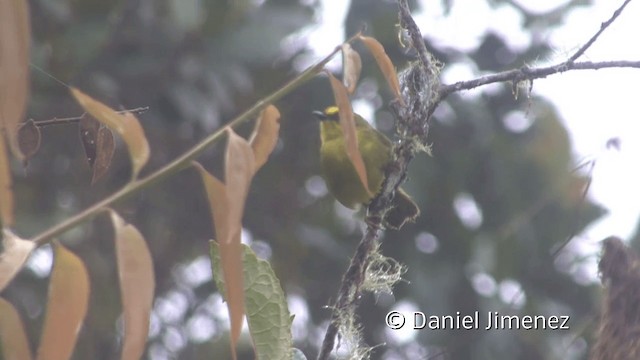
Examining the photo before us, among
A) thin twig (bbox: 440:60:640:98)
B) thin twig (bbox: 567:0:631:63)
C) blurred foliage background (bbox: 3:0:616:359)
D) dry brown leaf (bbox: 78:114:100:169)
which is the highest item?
blurred foliage background (bbox: 3:0:616:359)

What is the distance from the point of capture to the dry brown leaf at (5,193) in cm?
99

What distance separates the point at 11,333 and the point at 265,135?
13.5 inches

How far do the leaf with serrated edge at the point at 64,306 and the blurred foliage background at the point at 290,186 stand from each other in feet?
12.1

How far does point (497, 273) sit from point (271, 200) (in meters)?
1.37

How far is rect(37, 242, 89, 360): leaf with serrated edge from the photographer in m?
0.98

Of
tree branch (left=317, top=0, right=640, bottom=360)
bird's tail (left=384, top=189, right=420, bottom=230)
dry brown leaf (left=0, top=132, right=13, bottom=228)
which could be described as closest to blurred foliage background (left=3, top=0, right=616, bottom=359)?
bird's tail (left=384, top=189, right=420, bottom=230)

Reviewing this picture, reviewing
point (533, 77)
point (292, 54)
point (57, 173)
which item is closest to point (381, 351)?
point (292, 54)

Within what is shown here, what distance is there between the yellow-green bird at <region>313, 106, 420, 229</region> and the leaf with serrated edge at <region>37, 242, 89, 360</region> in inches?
78.0

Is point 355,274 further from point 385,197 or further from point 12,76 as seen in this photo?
point 12,76

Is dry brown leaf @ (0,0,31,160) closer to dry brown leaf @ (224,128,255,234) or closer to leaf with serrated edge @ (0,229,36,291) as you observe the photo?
leaf with serrated edge @ (0,229,36,291)

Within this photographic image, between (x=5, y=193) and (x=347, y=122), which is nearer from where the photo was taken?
(x=5, y=193)

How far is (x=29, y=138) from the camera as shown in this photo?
4.79ft

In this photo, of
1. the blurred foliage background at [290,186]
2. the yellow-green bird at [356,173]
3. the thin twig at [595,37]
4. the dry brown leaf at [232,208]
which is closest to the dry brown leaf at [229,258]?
the dry brown leaf at [232,208]
